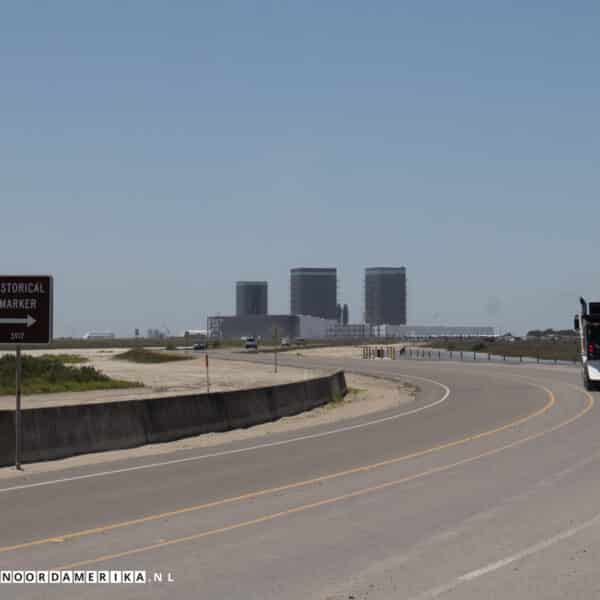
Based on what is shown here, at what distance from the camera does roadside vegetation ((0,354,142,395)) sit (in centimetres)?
4950

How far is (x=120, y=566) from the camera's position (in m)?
9.98

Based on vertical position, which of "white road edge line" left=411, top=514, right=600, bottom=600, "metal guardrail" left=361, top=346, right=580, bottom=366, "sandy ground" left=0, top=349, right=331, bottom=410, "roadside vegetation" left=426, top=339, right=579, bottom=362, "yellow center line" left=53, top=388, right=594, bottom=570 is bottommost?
"white road edge line" left=411, top=514, right=600, bottom=600

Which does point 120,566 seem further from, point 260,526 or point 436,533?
point 436,533

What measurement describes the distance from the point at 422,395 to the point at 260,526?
30.0 meters

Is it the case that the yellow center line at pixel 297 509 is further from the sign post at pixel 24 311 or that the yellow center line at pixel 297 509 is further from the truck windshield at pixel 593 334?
the truck windshield at pixel 593 334

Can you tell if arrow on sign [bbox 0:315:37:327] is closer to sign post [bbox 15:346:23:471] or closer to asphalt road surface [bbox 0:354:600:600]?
sign post [bbox 15:346:23:471]

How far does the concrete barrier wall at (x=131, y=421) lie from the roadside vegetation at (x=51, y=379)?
67.5ft

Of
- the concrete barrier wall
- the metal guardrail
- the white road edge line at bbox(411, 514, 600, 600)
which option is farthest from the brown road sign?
the metal guardrail

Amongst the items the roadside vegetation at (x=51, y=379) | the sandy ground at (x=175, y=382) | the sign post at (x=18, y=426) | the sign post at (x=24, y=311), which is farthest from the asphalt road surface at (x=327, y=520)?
the roadside vegetation at (x=51, y=379)

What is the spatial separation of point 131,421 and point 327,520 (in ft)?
35.1

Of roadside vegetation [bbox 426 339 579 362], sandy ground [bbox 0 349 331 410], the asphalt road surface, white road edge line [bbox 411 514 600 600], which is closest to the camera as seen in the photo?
white road edge line [bbox 411 514 600 600]

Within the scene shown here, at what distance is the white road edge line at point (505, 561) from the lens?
8.97 metres

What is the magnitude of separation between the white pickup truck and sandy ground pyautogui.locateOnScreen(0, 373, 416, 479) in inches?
262

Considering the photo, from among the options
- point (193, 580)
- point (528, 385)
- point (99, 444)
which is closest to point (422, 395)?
point (528, 385)
